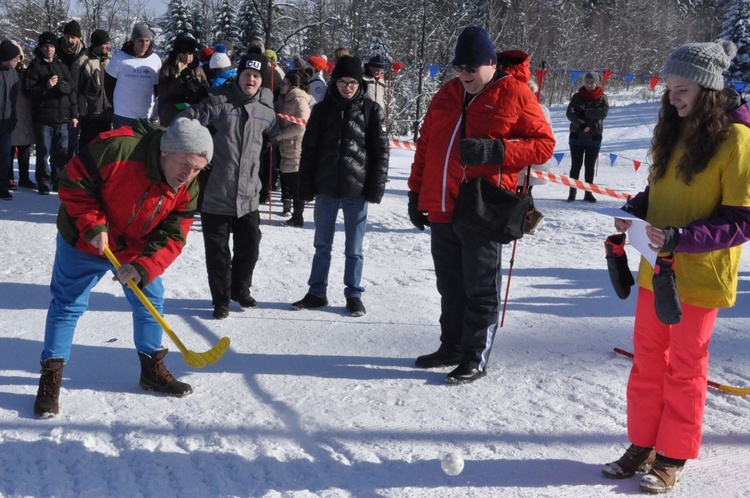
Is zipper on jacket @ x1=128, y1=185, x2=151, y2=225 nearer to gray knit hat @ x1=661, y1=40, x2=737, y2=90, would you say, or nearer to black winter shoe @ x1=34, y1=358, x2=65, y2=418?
black winter shoe @ x1=34, y1=358, x2=65, y2=418

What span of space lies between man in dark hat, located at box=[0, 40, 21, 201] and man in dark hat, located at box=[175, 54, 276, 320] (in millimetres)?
4544

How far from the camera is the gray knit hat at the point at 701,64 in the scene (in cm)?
300

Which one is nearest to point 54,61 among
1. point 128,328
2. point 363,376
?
point 128,328

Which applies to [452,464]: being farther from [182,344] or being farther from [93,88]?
[93,88]

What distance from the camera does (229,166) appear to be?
18.1 feet

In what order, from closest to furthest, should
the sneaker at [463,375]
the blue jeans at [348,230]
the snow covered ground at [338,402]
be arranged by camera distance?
1. the snow covered ground at [338,402]
2. the sneaker at [463,375]
3. the blue jeans at [348,230]

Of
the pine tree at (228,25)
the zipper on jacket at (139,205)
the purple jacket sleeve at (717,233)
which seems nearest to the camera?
the purple jacket sleeve at (717,233)

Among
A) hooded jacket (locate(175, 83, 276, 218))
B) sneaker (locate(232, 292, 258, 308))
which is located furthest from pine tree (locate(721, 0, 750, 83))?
sneaker (locate(232, 292, 258, 308))

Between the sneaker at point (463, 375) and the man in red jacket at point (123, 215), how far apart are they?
159 centimetres

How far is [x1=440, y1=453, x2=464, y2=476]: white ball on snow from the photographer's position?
329 centimetres

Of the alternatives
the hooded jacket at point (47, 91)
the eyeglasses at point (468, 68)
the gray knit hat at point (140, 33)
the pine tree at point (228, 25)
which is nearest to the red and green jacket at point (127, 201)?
the eyeglasses at point (468, 68)

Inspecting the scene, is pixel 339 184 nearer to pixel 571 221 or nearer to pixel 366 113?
pixel 366 113

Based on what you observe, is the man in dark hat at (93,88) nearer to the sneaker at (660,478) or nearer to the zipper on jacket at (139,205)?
the zipper on jacket at (139,205)

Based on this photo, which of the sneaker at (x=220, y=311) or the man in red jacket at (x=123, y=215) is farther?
the sneaker at (x=220, y=311)
